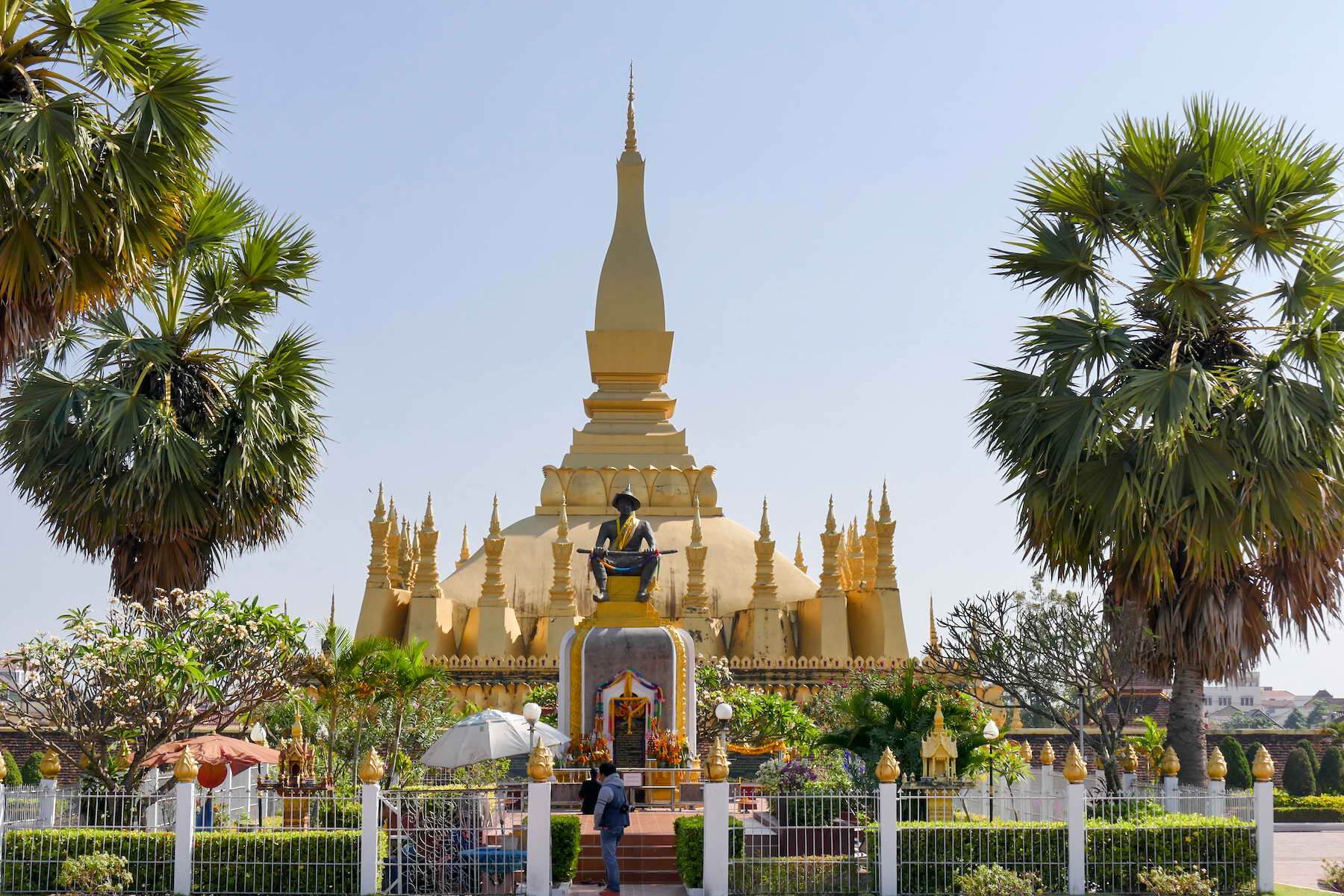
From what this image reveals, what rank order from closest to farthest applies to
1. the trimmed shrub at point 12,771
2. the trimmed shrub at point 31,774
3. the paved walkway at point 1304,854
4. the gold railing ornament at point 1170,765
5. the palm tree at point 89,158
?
the palm tree at point 89,158, the gold railing ornament at point 1170,765, the paved walkway at point 1304,854, the trimmed shrub at point 12,771, the trimmed shrub at point 31,774

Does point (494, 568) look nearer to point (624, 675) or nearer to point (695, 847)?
point (624, 675)

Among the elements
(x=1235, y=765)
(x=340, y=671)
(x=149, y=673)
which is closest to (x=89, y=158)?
(x=149, y=673)

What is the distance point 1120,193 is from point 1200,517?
3.89 meters

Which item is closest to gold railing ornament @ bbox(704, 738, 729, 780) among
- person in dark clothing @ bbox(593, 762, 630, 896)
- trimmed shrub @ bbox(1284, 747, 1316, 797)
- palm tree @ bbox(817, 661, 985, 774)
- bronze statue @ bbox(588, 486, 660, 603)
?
Answer: person in dark clothing @ bbox(593, 762, 630, 896)

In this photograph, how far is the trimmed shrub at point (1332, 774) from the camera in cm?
3625

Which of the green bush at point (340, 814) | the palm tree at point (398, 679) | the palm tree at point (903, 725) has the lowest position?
the green bush at point (340, 814)

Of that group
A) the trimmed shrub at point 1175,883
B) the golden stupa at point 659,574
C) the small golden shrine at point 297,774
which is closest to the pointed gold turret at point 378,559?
the golden stupa at point 659,574

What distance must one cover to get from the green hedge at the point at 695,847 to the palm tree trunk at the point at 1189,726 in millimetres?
5508

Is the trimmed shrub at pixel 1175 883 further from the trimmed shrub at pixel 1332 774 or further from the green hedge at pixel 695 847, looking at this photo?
the trimmed shrub at pixel 1332 774

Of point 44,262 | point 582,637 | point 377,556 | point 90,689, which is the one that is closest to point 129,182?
point 44,262

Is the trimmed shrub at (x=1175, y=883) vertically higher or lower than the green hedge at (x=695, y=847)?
lower

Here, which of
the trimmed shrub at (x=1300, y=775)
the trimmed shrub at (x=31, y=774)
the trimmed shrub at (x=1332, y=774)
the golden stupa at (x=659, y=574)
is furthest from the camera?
the trimmed shrub at (x=1332, y=774)

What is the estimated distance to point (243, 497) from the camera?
20.4 m

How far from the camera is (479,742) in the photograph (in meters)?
18.9
